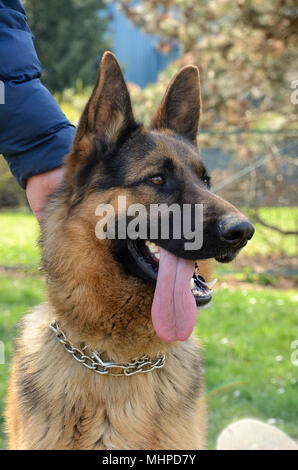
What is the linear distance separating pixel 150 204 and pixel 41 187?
77 cm

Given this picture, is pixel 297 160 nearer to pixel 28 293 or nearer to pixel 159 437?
pixel 28 293

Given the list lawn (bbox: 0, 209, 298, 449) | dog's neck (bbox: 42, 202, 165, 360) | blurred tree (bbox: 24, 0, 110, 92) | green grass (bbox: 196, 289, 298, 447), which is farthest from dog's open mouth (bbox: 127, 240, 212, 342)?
blurred tree (bbox: 24, 0, 110, 92)

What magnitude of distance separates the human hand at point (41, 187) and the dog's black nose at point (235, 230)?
107 centimetres

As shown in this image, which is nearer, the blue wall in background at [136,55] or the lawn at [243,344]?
the lawn at [243,344]

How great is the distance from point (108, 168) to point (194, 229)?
1.85 ft

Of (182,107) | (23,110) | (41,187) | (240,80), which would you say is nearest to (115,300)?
(41,187)

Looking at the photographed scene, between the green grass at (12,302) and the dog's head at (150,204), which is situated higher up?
the dog's head at (150,204)

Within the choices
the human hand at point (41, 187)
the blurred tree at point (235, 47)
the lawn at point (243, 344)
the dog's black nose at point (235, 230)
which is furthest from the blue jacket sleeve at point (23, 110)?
the blurred tree at point (235, 47)

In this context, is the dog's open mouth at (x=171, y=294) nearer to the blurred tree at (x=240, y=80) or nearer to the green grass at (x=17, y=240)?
the green grass at (x=17, y=240)

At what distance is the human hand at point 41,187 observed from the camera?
2.86 meters

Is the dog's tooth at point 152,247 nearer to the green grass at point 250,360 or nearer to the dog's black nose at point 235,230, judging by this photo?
the dog's black nose at point 235,230

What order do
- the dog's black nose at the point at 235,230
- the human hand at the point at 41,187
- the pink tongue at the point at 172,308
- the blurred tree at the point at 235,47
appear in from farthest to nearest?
the blurred tree at the point at 235,47
the human hand at the point at 41,187
the pink tongue at the point at 172,308
the dog's black nose at the point at 235,230

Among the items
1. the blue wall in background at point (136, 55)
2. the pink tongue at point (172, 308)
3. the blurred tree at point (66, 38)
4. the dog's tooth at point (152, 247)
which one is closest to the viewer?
the pink tongue at point (172, 308)

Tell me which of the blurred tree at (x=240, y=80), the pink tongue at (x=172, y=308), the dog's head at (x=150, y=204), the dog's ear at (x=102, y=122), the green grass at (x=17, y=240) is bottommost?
the green grass at (x=17, y=240)
